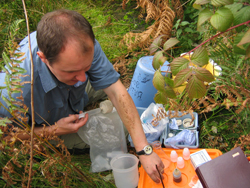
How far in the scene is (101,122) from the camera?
2133mm

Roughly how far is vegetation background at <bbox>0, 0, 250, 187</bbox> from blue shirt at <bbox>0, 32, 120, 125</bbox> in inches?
9.8

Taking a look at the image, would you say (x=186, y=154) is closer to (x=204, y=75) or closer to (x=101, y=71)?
(x=204, y=75)

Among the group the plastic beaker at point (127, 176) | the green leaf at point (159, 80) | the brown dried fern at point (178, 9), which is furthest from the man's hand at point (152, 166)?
the brown dried fern at point (178, 9)

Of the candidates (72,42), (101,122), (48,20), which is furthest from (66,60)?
(101,122)

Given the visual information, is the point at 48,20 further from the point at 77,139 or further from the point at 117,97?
the point at 77,139

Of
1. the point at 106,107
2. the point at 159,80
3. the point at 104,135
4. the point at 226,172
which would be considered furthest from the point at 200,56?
the point at 104,135

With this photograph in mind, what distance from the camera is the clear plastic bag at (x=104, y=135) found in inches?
82.4

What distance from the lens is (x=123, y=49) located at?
3.10 metres

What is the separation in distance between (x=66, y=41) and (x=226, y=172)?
3.25ft

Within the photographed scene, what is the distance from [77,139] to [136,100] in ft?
2.25

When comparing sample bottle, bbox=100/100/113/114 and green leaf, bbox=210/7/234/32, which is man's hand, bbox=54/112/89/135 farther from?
green leaf, bbox=210/7/234/32

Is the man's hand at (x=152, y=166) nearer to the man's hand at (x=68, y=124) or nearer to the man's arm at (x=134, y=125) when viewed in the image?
the man's arm at (x=134, y=125)

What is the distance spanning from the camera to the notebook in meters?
0.96

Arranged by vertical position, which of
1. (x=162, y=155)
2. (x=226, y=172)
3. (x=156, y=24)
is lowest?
(x=162, y=155)
